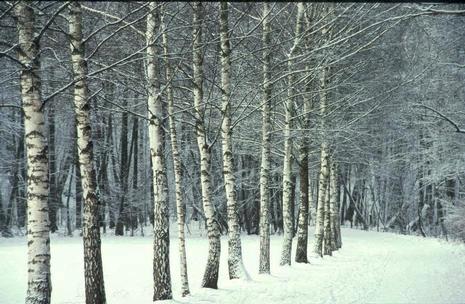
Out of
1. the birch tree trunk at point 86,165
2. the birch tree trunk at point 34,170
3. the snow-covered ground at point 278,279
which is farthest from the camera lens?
the snow-covered ground at point 278,279

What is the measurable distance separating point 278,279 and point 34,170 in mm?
7631

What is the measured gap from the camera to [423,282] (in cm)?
1280

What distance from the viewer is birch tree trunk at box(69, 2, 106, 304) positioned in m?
7.51

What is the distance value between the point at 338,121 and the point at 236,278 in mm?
8017

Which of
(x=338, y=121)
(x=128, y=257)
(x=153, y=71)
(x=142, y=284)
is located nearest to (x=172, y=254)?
(x=128, y=257)

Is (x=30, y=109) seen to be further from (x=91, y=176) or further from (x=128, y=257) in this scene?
(x=128, y=257)

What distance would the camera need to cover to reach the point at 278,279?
12383mm

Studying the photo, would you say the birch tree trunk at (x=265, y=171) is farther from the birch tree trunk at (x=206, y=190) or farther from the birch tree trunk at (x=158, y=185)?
the birch tree trunk at (x=158, y=185)

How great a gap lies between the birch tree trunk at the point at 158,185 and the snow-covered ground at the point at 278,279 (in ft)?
1.55

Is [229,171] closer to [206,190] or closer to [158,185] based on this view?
[206,190]

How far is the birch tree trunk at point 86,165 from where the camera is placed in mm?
7508

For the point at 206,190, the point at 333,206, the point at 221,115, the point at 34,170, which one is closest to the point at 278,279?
the point at 206,190

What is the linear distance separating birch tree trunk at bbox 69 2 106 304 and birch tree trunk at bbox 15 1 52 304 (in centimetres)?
102

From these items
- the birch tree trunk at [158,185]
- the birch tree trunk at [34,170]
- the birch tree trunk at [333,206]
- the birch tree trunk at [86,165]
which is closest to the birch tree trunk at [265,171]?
the birch tree trunk at [158,185]
